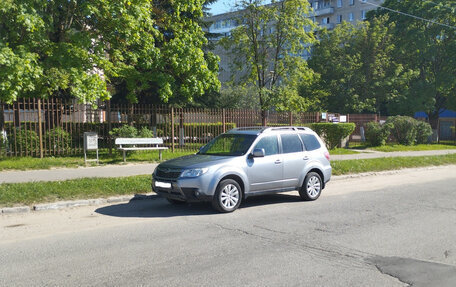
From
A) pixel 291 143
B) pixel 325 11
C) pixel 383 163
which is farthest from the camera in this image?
pixel 325 11

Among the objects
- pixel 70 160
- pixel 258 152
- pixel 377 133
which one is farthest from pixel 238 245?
pixel 377 133

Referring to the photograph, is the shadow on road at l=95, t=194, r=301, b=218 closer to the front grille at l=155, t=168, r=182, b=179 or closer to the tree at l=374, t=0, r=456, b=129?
the front grille at l=155, t=168, r=182, b=179

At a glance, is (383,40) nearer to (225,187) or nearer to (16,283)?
(225,187)

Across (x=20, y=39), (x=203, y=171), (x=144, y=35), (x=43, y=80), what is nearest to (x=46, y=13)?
(x=20, y=39)

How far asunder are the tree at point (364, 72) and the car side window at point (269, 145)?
Result: 28.4 m

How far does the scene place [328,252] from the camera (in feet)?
18.3

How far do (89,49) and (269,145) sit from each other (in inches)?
434

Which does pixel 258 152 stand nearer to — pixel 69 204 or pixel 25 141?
pixel 69 204

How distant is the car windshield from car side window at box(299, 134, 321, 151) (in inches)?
A: 56.9

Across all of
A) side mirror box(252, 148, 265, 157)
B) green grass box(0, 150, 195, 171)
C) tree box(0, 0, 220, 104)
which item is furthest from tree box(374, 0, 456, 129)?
side mirror box(252, 148, 265, 157)

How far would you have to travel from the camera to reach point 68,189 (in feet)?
31.1

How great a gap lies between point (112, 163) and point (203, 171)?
836 cm

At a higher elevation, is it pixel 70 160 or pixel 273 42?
pixel 273 42

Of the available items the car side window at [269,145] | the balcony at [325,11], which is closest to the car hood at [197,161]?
the car side window at [269,145]
